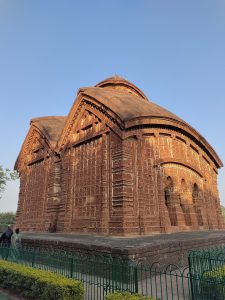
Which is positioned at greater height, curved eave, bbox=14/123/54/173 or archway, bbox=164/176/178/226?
curved eave, bbox=14/123/54/173

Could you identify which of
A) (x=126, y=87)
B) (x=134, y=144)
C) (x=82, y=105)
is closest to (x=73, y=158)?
(x=82, y=105)

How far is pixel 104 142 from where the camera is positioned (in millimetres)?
12656

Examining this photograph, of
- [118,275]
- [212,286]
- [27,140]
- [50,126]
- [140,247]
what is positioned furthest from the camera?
[27,140]

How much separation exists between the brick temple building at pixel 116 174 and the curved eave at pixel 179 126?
6 cm

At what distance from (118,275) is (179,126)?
436 inches

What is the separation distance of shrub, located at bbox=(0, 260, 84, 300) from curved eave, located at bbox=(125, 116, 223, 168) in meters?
7.47

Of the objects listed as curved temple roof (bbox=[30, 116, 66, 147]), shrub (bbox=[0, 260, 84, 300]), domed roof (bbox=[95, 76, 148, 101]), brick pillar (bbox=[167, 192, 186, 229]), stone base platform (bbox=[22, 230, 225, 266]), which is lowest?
shrub (bbox=[0, 260, 84, 300])

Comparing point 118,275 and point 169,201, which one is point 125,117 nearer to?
point 169,201

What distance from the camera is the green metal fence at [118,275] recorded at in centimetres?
485

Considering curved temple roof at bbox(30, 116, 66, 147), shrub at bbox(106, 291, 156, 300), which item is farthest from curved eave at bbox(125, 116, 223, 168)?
shrub at bbox(106, 291, 156, 300)

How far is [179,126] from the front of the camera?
1481 cm

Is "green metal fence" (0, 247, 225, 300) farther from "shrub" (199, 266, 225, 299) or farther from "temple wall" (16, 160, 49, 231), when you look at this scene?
"temple wall" (16, 160, 49, 231)

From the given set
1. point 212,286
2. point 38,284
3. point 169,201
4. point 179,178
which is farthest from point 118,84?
point 212,286

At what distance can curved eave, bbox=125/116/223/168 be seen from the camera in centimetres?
1211
